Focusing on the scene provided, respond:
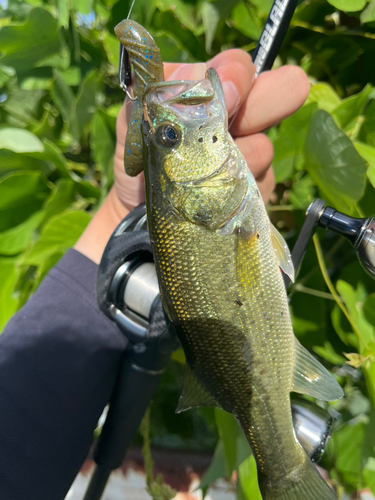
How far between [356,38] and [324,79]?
13 cm

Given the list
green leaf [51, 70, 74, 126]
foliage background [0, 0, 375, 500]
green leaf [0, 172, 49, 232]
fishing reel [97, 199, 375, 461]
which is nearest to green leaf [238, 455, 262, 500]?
foliage background [0, 0, 375, 500]

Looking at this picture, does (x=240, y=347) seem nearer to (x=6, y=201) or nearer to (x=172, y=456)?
(x=6, y=201)

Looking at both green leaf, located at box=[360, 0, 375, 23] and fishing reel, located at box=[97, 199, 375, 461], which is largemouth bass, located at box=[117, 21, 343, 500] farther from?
green leaf, located at box=[360, 0, 375, 23]

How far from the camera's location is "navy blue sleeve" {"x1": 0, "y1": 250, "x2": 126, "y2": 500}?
2.28 ft

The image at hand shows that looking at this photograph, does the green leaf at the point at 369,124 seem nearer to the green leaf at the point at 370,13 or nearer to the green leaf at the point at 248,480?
the green leaf at the point at 370,13

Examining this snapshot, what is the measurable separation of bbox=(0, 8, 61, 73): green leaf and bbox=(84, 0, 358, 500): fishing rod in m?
0.49

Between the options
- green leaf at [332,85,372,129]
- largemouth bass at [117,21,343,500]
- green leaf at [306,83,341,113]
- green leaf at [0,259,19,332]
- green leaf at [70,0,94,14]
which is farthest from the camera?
green leaf at [0,259,19,332]

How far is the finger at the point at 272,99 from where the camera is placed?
2.37 feet

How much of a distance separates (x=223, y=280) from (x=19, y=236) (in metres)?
0.65

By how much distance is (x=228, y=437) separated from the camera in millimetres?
739

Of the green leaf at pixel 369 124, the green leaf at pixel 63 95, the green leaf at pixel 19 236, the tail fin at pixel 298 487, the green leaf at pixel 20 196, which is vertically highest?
the green leaf at pixel 369 124

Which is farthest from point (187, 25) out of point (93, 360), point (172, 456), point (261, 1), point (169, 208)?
point (172, 456)

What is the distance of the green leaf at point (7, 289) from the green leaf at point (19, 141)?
11.6 inches

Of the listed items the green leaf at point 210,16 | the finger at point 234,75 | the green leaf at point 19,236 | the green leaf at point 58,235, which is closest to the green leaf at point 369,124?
the finger at point 234,75
